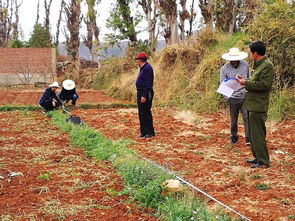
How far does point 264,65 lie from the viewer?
575 centimetres

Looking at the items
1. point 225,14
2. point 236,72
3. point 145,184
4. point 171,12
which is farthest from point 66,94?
point 145,184

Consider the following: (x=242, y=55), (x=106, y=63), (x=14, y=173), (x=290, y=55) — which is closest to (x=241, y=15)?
(x=106, y=63)

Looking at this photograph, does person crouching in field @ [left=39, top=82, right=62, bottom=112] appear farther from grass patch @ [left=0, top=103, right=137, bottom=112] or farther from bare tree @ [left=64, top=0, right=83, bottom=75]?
bare tree @ [left=64, top=0, right=83, bottom=75]

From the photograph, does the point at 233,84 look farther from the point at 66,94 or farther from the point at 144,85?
the point at 66,94

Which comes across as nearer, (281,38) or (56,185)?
(56,185)

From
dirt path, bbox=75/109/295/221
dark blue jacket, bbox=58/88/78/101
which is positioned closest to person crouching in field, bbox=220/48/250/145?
dirt path, bbox=75/109/295/221

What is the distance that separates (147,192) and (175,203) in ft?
1.57

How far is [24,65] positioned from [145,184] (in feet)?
84.9

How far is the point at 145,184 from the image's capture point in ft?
16.7

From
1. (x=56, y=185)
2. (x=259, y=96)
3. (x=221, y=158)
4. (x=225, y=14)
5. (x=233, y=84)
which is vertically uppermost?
(x=225, y=14)

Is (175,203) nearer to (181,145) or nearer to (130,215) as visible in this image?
(130,215)

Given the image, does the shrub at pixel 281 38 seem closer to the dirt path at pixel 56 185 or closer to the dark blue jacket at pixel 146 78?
the dark blue jacket at pixel 146 78

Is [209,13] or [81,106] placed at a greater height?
[209,13]

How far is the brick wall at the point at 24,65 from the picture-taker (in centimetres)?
2886
